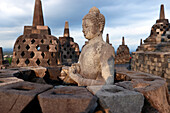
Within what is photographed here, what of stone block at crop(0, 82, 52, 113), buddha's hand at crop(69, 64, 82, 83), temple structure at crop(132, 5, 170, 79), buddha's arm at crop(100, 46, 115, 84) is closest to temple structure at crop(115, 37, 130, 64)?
temple structure at crop(132, 5, 170, 79)

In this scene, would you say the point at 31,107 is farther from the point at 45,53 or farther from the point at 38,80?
the point at 45,53

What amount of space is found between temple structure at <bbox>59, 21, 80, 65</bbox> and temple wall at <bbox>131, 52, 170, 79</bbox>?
8.91 meters

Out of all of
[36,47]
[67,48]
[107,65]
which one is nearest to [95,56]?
[107,65]

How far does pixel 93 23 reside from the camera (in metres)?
2.41

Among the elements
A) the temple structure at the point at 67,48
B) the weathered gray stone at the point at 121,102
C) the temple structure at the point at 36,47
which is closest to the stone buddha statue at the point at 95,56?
the weathered gray stone at the point at 121,102

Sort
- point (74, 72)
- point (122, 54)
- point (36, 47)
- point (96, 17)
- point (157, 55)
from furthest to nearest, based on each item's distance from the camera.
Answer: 1. point (122, 54)
2. point (157, 55)
3. point (36, 47)
4. point (74, 72)
5. point (96, 17)

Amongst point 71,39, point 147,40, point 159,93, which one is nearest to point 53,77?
point 159,93

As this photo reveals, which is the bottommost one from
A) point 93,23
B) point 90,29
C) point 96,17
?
point 90,29

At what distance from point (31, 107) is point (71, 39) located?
15.2 metres

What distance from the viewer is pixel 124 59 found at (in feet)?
64.8

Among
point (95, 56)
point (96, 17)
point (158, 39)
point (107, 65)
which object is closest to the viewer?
point (107, 65)

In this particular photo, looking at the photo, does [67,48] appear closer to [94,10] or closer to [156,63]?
[156,63]

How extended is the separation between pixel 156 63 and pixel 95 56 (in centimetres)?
567

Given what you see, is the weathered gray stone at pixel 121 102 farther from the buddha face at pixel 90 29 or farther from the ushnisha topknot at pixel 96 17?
the ushnisha topknot at pixel 96 17
